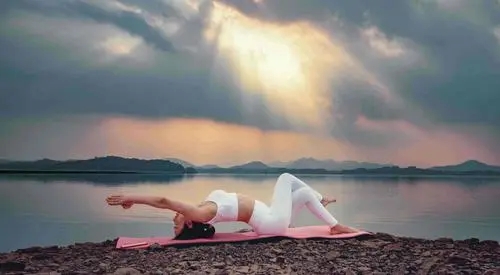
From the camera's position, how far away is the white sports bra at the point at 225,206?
5605 mm

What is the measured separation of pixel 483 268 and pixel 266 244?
1.49 meters

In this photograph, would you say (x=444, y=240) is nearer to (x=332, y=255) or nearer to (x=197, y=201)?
(x=332, y=255)

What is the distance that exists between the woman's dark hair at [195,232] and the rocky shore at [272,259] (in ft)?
0.65

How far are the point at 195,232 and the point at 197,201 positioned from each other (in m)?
2.05

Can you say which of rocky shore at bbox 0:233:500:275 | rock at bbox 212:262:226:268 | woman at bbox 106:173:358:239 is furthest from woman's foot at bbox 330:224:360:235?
rock at bbox 212:262:226:268

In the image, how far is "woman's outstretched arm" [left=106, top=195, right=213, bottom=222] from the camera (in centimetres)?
521

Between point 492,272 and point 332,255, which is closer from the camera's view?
point 492,272

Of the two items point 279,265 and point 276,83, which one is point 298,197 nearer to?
point 279,265

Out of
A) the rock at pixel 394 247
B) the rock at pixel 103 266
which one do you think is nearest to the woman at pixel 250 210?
the rock at pixel 394 247

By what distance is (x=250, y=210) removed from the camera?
5.70m

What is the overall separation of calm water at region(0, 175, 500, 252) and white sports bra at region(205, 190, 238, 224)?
1.30m

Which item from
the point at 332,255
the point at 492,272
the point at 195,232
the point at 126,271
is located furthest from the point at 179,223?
the point at 492,272

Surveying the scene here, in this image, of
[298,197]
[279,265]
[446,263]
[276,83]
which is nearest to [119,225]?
[276,83]

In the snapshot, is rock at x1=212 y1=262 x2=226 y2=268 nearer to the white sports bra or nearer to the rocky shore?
the rocky shore
